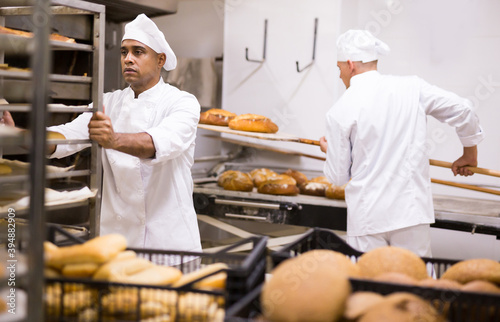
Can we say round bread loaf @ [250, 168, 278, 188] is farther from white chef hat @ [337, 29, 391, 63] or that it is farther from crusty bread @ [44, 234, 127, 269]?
crusty bread @ [44, 234, 127, 269]

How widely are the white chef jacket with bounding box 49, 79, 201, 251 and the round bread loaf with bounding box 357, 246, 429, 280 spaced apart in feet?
3.57

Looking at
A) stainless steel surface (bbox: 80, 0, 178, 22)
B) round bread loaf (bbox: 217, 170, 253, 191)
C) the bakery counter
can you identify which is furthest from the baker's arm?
stainless steel surface (bbox: 80, 0, 178, 22)

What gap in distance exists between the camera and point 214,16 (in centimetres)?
449

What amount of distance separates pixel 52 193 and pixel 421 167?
1.64 meters

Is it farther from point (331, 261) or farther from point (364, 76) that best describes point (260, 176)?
point (331, 261)

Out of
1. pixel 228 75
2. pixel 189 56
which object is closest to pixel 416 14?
pixel 228 75

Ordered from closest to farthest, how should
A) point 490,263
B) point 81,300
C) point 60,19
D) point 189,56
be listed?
point 81,300 → point 490,263 → point 60,19 → point 189,56

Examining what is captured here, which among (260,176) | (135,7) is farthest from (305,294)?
(135,7)

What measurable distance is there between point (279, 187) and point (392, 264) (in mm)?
2065

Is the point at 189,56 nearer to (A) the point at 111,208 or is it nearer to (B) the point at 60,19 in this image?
(B) the point at 60,19

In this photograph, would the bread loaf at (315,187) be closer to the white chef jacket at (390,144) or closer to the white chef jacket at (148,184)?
the white chef jacket at (390,144)

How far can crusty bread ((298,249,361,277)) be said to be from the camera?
1.06 metres

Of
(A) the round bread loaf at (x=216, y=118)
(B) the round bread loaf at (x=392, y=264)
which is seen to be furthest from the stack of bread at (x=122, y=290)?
(A) the round bread loaf at (x=216, y=118)

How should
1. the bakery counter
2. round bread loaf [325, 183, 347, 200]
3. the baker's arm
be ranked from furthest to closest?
round bread loaf [325, 183, 347, 200], the bakery counter, the baker's arm
